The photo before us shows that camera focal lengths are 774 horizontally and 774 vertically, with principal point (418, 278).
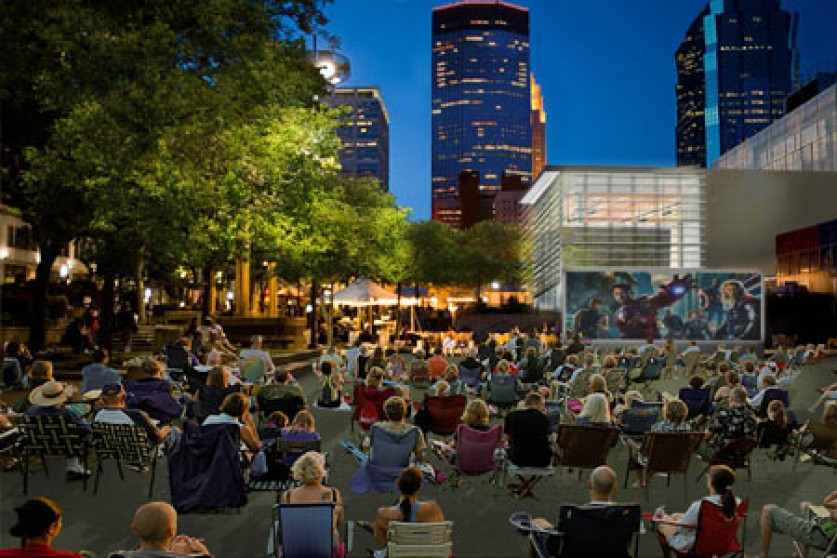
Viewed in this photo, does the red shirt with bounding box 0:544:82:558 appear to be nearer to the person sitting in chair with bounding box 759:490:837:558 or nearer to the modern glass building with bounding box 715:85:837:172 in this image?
the person sitting in chair with bounding box 759:490:837:558

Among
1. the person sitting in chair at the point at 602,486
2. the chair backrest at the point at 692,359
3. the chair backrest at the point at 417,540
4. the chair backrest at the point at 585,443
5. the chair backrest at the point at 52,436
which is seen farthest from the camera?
the chair backrest at the point at 692,359

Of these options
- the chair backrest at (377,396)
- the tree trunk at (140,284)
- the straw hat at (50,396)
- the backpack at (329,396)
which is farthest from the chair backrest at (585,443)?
the tree trunk at (140,284)

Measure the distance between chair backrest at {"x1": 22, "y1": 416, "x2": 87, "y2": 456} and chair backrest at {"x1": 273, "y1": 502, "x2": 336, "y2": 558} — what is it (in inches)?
152

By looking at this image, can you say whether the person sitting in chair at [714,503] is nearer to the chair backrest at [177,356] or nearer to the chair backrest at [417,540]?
the chair backrest at [417,540]

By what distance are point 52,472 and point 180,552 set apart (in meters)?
5.68

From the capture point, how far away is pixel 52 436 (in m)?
8.14

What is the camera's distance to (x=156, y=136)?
1602 centimetres

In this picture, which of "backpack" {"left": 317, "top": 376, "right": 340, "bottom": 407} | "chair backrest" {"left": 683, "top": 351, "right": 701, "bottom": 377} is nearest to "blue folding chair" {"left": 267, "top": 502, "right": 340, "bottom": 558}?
"backpack" {"left": 317, "top": 376, "right": 340, "bottom": 407}

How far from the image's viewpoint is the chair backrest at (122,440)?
8086mm

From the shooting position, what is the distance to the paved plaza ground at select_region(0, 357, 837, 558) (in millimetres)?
6672

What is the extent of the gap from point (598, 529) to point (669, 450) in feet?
11.9

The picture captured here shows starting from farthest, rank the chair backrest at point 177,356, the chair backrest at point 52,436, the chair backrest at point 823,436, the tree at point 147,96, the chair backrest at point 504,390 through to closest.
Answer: the tree at point 147,96, the chair backrest at point 177,356, the chair backrest at point 504,390, the chair backrest at point 823,436, the chair backrest at point 52,436

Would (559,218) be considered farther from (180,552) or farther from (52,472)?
(180,552)

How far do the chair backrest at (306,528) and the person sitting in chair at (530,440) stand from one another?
3.47m
